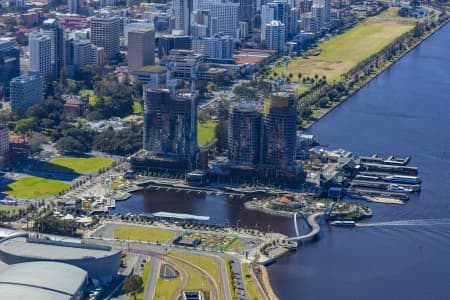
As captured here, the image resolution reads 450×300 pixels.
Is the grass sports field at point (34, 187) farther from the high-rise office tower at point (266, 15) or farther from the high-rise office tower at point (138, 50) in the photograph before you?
the high-rise office tower at point (266, 15)

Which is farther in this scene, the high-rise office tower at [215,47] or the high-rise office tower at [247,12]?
the high-rise office tower at [247,12]

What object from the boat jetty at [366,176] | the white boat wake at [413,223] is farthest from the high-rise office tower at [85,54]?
the white boat wake at [413,223]

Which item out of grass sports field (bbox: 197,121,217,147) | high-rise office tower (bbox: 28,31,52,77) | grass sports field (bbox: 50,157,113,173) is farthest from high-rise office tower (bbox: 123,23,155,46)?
grass sports field (bbox: 50,157,113,173)

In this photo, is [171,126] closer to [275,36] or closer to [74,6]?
[275,36]

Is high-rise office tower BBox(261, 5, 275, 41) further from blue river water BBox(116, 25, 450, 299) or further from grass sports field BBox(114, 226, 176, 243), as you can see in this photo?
grass sports field BBox(114, 226, 176, 243)

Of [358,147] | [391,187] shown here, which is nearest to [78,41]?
[358,147]

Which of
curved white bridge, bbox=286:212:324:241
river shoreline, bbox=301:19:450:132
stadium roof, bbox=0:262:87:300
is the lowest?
curved white bridge, bbox=286:212:324:241
